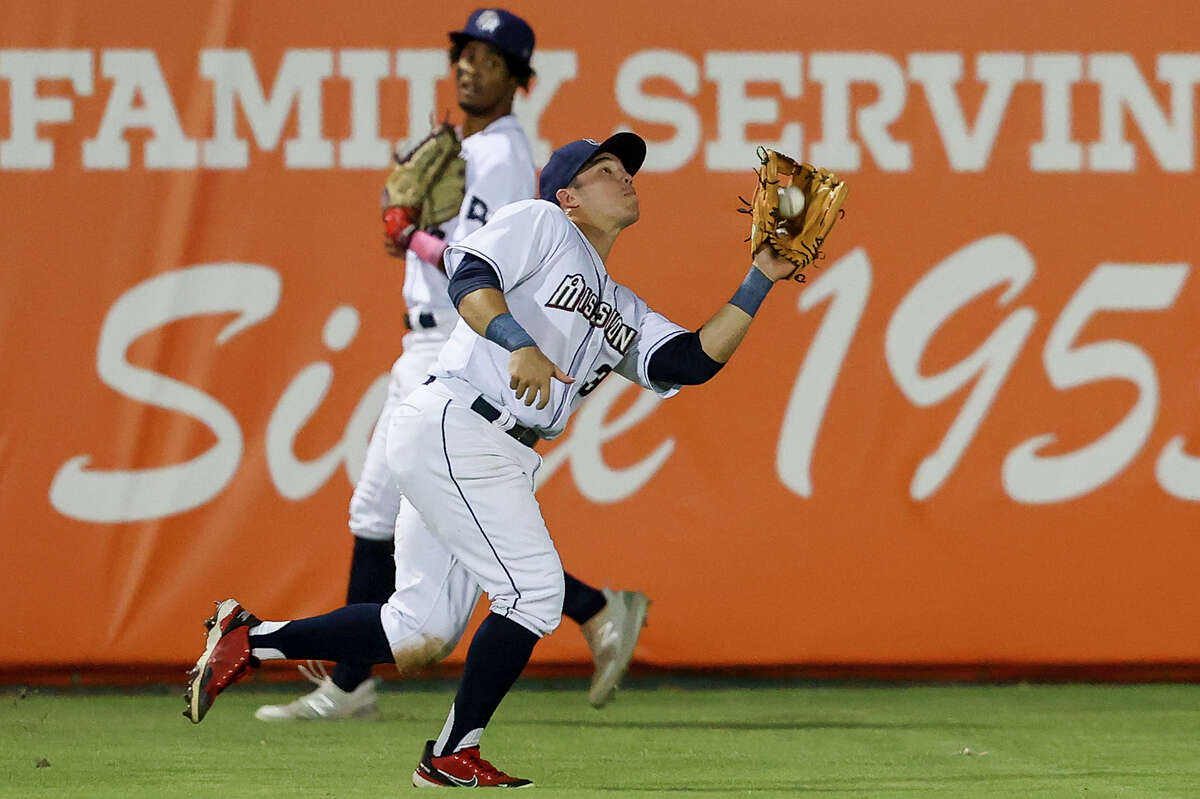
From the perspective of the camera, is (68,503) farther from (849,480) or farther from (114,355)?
(849,480)

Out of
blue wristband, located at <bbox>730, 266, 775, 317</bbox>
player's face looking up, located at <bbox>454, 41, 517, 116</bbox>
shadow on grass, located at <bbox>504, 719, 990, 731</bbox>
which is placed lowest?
shadow on grass, located at <bbox>504, 719, 990, 731</bbox>

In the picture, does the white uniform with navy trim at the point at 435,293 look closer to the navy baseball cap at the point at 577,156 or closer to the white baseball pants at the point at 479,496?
the navy baseball cap at the point at 577,156

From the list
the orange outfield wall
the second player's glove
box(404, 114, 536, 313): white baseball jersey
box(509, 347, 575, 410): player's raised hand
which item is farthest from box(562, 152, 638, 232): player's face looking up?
the orange outfield wall

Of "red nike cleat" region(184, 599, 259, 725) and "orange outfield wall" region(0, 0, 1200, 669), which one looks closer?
"red nike cleat" region(184, 599, 259, 725)

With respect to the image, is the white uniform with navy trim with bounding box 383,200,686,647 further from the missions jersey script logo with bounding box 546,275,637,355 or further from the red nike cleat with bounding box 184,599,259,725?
the red nike cleat with bounding box 184,599,259,725

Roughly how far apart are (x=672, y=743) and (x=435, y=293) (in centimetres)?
152

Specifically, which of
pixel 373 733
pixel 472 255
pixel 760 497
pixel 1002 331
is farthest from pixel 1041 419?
pixel 472 255

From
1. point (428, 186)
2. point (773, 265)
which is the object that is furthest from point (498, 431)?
point (428, 186)

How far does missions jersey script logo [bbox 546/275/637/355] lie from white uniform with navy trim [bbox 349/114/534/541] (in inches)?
50.0

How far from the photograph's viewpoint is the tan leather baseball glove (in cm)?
448

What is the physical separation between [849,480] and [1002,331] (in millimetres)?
736

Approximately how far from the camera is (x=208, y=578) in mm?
6418

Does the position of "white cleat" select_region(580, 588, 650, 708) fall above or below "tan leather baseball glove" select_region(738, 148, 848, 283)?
below

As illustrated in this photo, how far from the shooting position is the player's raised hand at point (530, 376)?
3.98 meters
